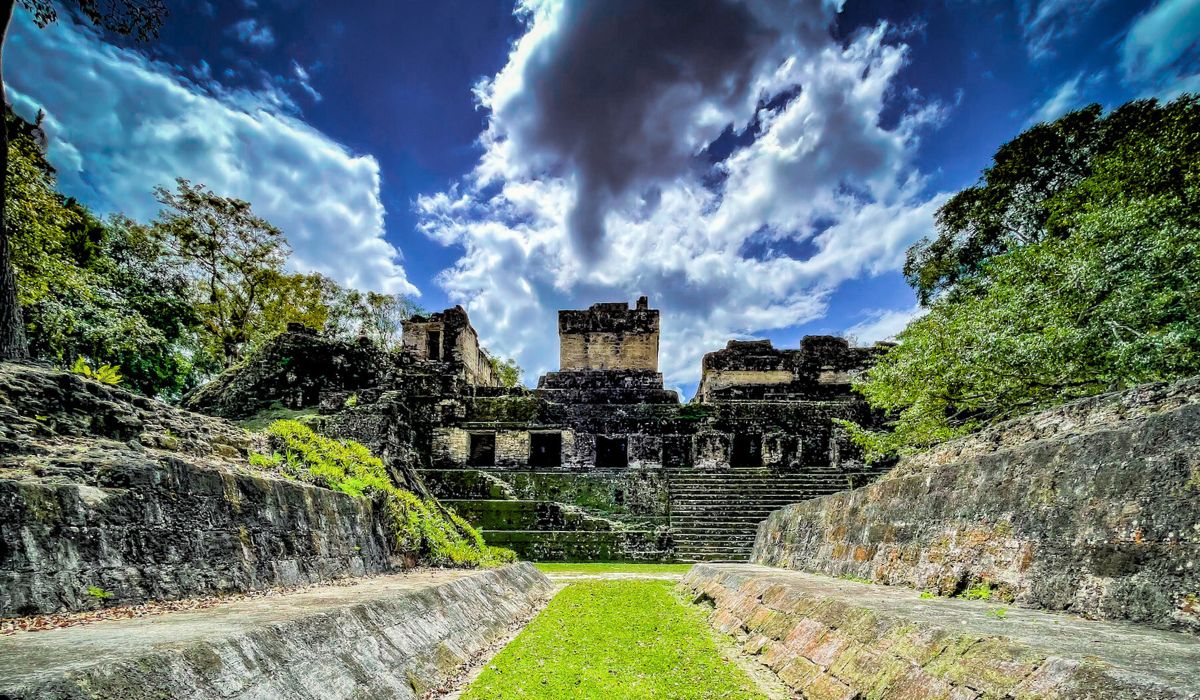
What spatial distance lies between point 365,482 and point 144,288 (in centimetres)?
1734

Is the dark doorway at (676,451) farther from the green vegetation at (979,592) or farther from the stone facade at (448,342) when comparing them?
the green vegetation at (979,592)

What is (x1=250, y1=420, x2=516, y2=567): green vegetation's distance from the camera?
18.9 ft

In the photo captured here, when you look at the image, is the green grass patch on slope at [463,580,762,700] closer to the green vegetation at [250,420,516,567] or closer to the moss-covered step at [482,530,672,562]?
the green vegetation at [250,420,516,567]

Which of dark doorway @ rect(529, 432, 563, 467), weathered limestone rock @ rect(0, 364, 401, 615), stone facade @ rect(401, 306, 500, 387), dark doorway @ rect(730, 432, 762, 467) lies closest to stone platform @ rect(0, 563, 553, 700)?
weathered limestone rock @ rect(0, 364, 401, 615)

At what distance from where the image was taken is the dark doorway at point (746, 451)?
21312 mm

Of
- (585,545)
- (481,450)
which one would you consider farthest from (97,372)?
(481,450)

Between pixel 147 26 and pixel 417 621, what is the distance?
8.59 metres

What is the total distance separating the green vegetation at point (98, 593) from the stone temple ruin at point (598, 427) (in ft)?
37.2

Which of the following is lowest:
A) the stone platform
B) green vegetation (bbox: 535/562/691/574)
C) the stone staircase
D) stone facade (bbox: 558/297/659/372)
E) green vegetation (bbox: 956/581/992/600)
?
green vegetation (bbox: 535/562/691/574)

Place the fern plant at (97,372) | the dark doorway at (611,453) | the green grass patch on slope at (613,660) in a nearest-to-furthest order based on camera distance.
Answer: the green grass patch on slope at (613,660)
the fern plant at (97,372)
the dark doorway at (611,453)

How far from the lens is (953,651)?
2.34 metres

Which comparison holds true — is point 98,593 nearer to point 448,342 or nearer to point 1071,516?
point 1071,516

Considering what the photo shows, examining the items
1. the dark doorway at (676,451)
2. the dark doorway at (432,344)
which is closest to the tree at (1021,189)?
the dark doorway at (676,451)

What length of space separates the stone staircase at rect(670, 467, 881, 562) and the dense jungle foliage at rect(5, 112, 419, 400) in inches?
530
